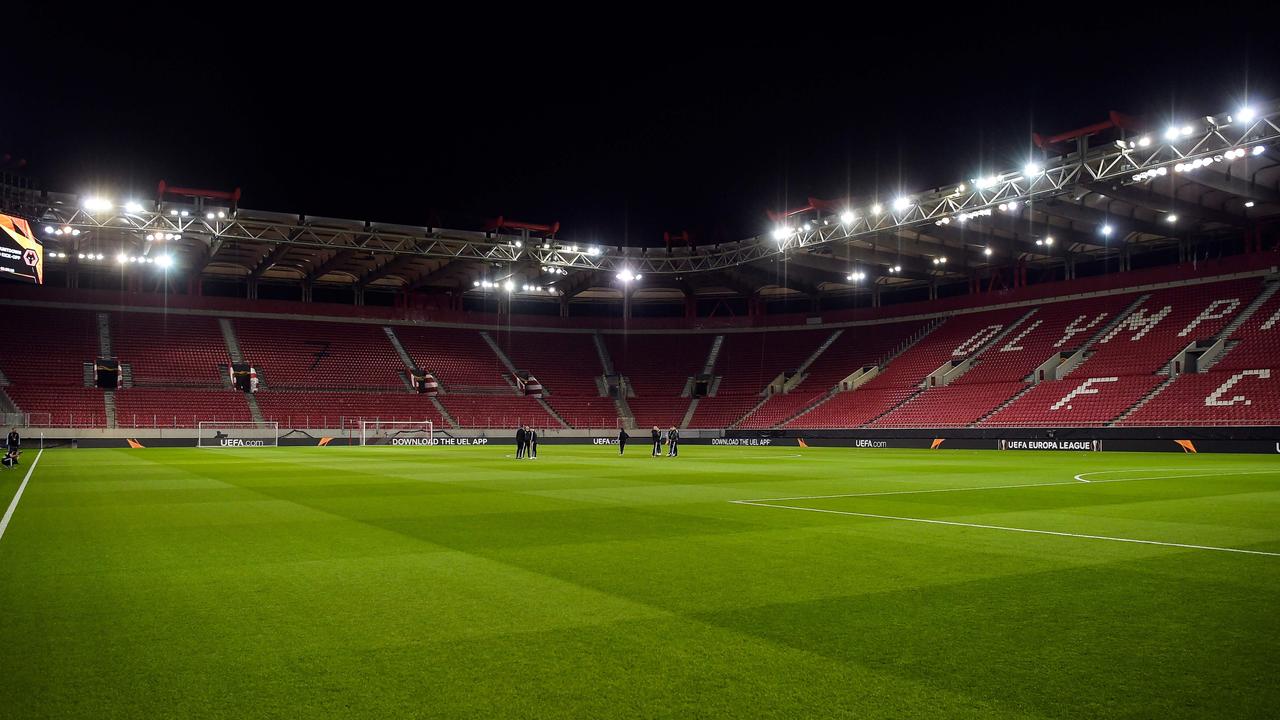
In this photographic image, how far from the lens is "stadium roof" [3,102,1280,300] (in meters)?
33.2

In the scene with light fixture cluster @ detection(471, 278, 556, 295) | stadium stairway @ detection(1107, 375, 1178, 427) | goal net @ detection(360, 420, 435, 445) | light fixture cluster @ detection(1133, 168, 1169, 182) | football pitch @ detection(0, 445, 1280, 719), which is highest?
light fixture cluster @ detection(1133, 168, 1169, 182)

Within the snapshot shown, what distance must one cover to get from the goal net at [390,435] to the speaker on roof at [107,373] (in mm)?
14056

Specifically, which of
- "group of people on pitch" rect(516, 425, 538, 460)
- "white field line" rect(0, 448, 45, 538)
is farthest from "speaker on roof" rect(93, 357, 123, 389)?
"white field line" rect(0, 448, 45, 538)

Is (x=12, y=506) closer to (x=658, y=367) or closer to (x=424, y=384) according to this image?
(x=424, y=384)

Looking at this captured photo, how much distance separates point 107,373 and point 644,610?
53070mm

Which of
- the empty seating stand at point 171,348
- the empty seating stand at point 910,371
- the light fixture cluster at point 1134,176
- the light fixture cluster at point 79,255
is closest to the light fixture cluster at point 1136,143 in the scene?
the light fixture cluster at point 1134,176

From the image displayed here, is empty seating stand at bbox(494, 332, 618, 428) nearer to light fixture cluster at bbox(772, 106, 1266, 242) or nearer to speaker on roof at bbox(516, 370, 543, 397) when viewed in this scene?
speaker on roof at bbox(516, 370, 543, 397)

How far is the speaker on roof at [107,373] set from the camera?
48531 millimetres

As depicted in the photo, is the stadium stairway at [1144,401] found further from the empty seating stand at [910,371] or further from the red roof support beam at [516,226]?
the red roof support beam at [516,226]

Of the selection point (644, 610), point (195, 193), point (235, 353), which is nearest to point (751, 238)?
point (195, 193)

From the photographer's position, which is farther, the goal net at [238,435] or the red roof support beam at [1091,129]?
the goal net at [238,435]

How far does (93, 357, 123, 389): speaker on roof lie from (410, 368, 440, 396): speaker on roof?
16.9 metres

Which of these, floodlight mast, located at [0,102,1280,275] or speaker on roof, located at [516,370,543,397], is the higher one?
floodlight mast, located at [0,102,1280,275]

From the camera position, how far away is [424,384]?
188 ft
